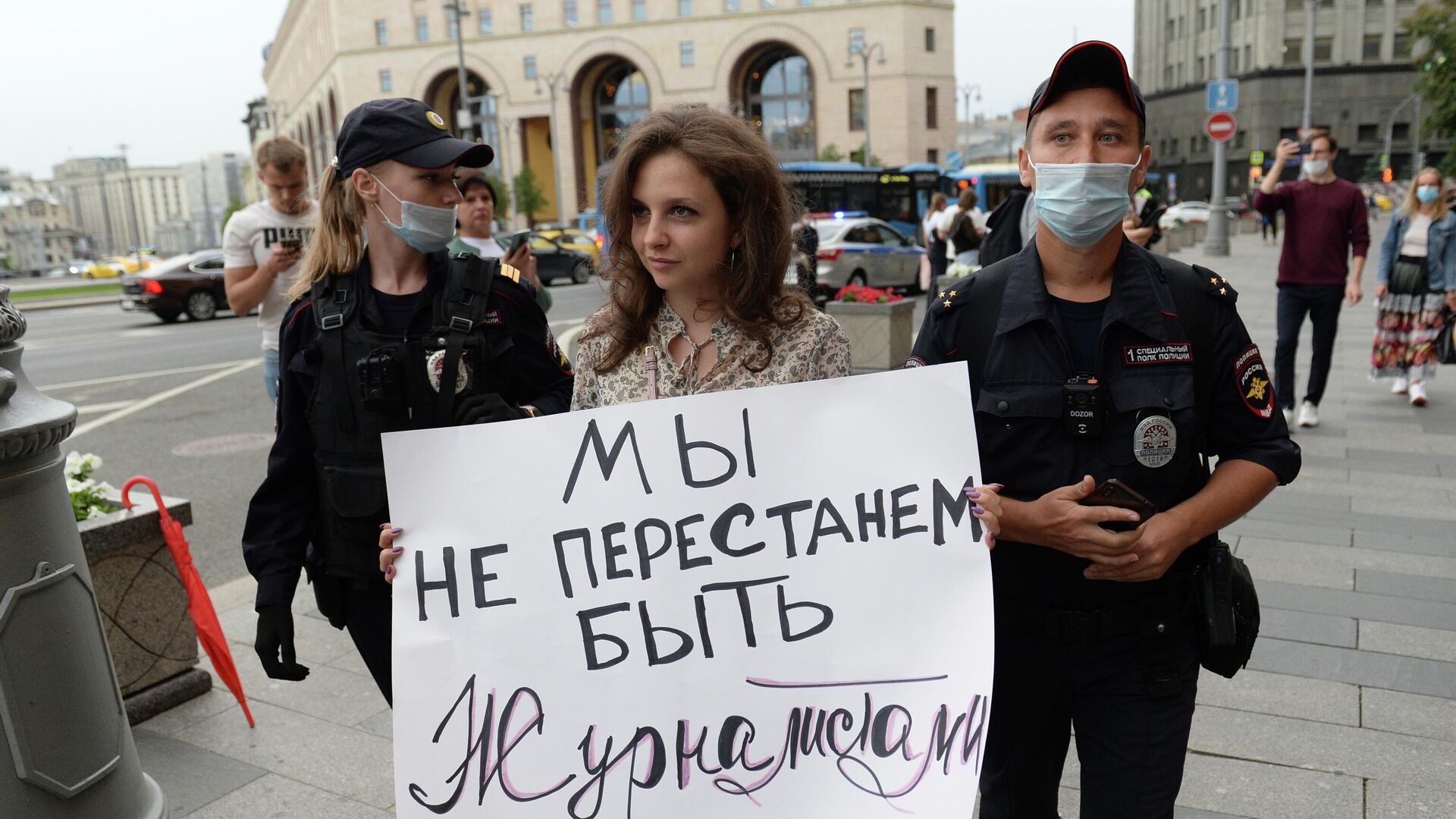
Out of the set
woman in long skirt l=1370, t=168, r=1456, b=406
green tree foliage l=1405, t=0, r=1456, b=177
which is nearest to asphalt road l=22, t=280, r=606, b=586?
woman in long skirt l=1370, t=168, r=1456, b=406

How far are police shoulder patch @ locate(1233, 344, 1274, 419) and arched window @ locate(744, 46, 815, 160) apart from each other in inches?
3076

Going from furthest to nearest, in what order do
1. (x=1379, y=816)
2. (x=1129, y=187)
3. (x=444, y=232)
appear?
(x=1379, y=816) → (x=444, y=232) → (x=1129, y=187)

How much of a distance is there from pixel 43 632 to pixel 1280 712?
3.56 m

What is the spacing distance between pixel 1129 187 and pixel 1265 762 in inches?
83.8

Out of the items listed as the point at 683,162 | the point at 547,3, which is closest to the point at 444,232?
the point at 683,162

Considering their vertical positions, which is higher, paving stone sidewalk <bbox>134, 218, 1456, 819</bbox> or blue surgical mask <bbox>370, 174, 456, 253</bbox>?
blue surgical mask <bbox>370, 174, 456, 253</bbox>

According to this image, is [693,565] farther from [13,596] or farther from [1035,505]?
[13,596]

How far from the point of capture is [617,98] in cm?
8669

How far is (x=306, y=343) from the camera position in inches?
98.0

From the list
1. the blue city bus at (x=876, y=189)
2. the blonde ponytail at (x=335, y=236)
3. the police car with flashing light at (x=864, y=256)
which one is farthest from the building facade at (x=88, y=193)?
the blonde ponytail at (x=335, y=236)

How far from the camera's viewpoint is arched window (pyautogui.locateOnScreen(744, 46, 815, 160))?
79125 millimetres

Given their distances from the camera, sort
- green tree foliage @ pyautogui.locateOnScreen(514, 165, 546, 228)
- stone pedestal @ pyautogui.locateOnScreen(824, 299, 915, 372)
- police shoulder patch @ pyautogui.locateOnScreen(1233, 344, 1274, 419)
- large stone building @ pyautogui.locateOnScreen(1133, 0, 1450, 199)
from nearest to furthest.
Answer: police shoulder patch @ pyautogui.locateOnScreen(1233, 344, 1274, 419) < stone pedestal @ pyautogui.locateOnScreen(824, 299, 915, 372) < green tree foliage @ pyautogui.locateOnScreen(514, 165, 546, 228) < large stone building @ pyautogui.locateOnScreen(1133, 0, 1450, 199)

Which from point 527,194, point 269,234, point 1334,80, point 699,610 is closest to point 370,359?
point 699,610

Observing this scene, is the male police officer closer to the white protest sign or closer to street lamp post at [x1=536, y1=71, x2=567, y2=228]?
the white protest sign
